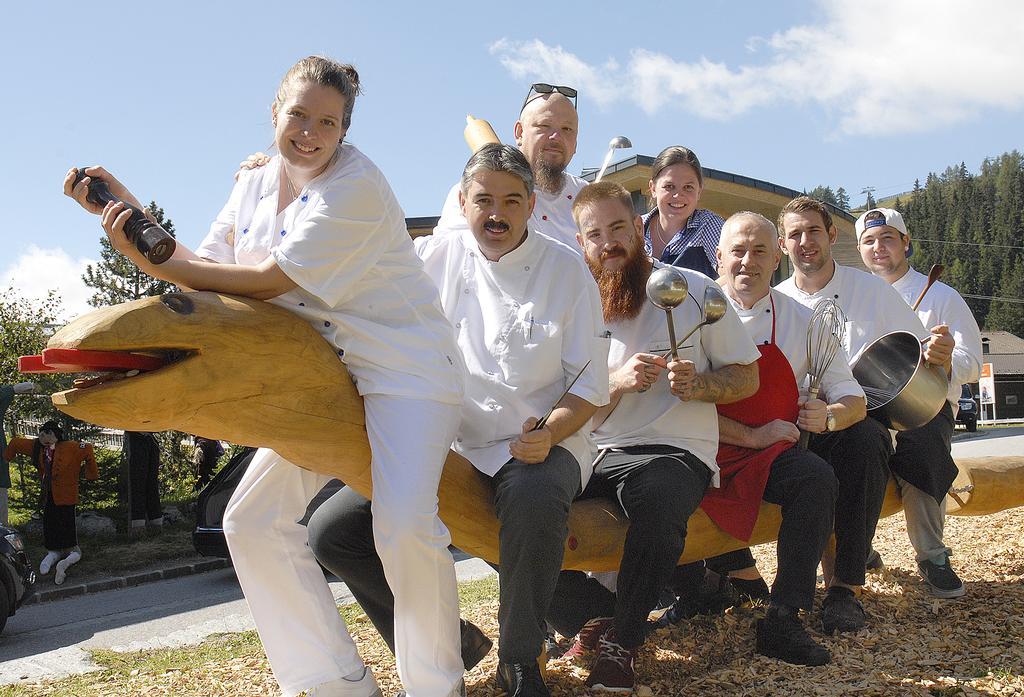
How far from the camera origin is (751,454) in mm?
3467

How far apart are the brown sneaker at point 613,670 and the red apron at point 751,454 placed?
23.3 inches

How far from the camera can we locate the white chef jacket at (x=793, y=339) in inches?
148

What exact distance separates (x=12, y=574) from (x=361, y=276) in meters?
5.65

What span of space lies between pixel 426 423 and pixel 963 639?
7.76 ft

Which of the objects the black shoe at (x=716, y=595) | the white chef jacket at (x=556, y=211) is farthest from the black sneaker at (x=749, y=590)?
the white chef jacket at (x=556, y=211)

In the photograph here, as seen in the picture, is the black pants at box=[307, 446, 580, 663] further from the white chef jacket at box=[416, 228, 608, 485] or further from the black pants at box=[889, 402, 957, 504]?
the black pants at box=[889, 402, 957, 504]

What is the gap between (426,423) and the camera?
8.47 feet

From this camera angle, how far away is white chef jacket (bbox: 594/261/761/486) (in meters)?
3.30

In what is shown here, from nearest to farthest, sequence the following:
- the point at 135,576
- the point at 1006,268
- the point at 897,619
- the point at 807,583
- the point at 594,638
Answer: the point at 807,583
the point at 594,638
the point at 897,619
the point at 135,576
the point at 1006,268

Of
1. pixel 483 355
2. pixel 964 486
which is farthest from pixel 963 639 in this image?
pixel 483 355

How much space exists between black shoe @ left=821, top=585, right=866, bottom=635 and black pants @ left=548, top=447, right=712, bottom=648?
90cm

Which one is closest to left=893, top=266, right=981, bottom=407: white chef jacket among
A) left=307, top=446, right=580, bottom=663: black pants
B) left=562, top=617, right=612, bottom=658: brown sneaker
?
left=562, top=617, right=612, bottom=658: brown sneaker

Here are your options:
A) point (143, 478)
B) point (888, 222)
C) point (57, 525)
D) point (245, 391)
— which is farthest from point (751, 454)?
point (143, 478)

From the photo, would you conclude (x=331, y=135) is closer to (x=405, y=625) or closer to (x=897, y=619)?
(x=405, y=625)
